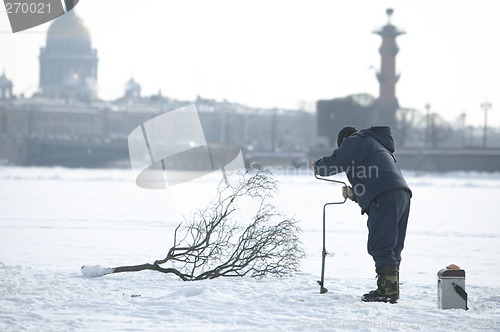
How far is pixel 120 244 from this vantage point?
11.6 metres

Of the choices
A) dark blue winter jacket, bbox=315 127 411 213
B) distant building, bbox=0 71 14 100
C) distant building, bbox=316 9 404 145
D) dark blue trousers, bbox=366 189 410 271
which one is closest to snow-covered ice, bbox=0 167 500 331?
dark blue trousers, bbox=366 189 410 271

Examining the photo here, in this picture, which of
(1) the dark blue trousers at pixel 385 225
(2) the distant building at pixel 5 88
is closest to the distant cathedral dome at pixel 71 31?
(2) the distant building at pixel 5 88

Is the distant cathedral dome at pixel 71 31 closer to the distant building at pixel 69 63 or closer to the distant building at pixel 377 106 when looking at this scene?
the distant building at pixel 69 63

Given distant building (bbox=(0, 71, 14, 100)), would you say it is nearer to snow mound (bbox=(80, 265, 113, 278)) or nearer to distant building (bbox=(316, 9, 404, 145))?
distant building (bbox=(316, 9, 404, 145))

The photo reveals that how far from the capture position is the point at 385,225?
6.89 metres

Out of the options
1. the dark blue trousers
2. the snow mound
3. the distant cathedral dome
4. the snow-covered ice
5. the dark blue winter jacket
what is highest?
the distant cathedral dome

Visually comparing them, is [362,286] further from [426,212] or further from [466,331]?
[426,212]

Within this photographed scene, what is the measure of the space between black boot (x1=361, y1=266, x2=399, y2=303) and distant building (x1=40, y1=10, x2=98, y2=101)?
109219mm

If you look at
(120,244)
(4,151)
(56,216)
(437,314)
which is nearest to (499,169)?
(4,151)

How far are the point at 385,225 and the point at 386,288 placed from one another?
413mm

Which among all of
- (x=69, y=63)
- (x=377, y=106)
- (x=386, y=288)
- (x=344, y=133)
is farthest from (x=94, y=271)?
(x=69, y=63)

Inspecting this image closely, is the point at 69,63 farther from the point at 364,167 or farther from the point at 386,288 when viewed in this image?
the point at 386,288

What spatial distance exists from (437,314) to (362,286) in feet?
4.61

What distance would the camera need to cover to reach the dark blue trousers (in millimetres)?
6895
